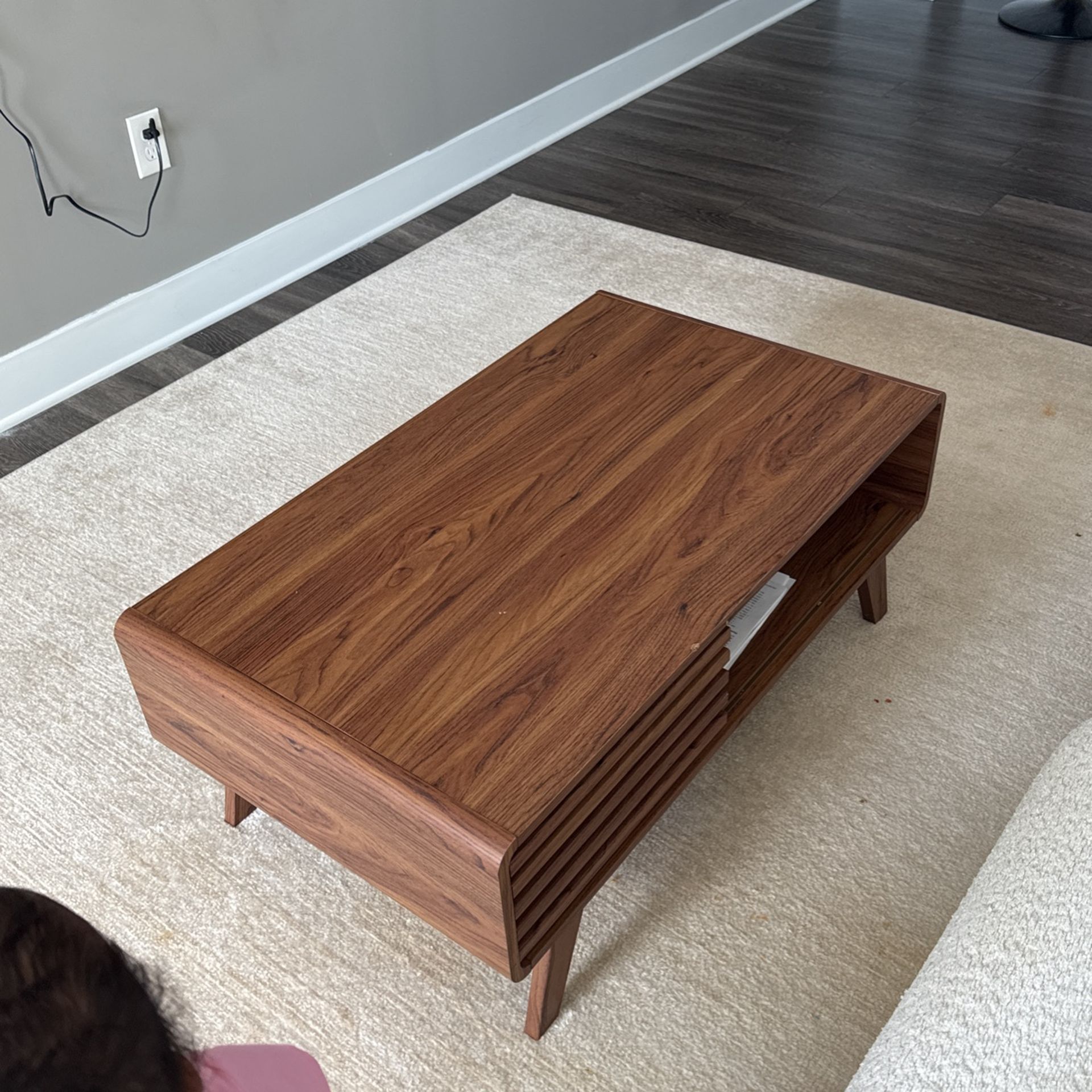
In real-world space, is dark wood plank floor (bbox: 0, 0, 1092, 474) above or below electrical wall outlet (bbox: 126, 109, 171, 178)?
below

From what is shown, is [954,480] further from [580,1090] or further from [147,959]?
[147,959]

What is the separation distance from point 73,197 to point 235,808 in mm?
1358

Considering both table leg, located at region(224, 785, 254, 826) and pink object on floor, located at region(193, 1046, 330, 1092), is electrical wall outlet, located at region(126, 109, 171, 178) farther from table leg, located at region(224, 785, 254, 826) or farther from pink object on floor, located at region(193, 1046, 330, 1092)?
pink object on floor, located at region(193, 1046, 330, 1092)

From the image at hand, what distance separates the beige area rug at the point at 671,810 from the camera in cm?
131

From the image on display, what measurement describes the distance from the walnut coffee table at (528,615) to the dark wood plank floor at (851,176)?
3.54 feet

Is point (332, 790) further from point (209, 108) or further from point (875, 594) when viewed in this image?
point (209, 108)

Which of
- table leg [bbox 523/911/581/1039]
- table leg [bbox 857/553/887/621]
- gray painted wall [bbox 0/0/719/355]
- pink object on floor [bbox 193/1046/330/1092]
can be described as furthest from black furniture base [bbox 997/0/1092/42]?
pink object on floor [bbox 193/1046/330/1092]

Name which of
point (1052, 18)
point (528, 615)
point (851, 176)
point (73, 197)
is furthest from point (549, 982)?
point (1052, 18)

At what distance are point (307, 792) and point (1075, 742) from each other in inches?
28.7

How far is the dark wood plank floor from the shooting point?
8.47 feet

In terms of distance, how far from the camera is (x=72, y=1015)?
53 cm

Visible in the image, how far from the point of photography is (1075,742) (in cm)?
110

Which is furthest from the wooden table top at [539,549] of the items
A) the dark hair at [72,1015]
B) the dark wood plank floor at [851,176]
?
the dark wood plank floor at [851,176]

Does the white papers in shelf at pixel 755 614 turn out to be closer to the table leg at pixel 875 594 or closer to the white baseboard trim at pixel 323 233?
the table leg at pixel 875 594
